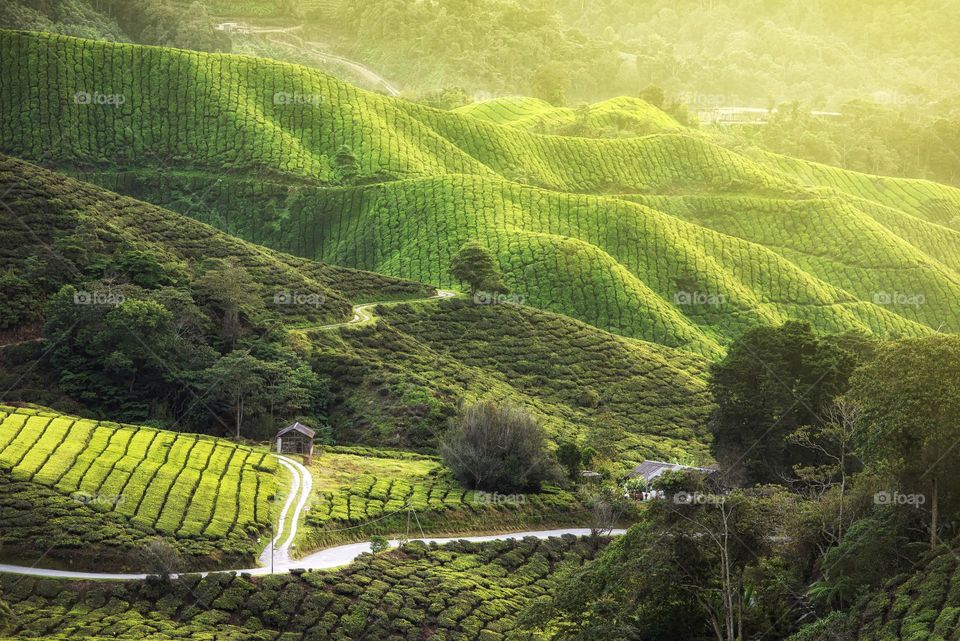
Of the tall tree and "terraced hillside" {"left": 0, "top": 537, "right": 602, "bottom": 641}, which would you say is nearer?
"terraced hillside" {"left": 0, "top": 537, "right": 602, "bottom": 641}

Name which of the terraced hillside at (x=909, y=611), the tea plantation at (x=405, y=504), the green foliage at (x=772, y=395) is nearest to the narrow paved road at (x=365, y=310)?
the tea plantation at (x=405, y=504)

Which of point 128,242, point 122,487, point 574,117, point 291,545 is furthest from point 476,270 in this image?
point 574,117

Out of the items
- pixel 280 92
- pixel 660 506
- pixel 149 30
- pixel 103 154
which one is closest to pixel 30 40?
pixel 103 154

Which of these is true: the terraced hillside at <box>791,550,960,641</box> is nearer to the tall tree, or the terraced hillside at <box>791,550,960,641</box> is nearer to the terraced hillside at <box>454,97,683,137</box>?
the tall tree

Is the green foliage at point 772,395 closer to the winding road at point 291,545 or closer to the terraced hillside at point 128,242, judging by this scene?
the winding road at point 291,545

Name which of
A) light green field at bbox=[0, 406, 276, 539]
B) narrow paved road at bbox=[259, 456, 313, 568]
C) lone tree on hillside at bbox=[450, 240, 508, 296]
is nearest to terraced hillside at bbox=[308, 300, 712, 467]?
lone tree on hillside at bbox=[450, 240, 508, 296]

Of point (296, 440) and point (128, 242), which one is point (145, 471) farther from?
point (128, 242)
